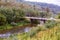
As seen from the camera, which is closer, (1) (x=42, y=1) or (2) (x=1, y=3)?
(2) (x=1, y=3)

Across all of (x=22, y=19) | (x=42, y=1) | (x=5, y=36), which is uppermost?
(x=42, y=1)

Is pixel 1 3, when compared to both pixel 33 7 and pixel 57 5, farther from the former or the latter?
pixel 57 5

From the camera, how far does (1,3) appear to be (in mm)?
3146

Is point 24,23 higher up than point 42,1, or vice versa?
point 42,1

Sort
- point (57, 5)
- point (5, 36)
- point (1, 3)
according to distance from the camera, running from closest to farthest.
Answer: point (5, 36)
point (1, 3)
point (57, 5)

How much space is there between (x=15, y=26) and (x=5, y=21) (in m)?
0.25

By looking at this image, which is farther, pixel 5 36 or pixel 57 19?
pixel 57 19

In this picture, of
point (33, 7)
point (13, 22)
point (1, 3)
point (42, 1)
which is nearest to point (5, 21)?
point (13, 22)

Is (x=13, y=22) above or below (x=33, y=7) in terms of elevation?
below

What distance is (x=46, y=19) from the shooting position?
3.23m

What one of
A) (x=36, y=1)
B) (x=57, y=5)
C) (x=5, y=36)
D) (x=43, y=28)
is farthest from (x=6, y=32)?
(x=57, y=5)

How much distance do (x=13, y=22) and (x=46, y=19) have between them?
666 millimetres

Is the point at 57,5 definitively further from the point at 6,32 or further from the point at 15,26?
the point at 6,32

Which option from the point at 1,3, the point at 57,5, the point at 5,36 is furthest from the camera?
the point at 57,5
